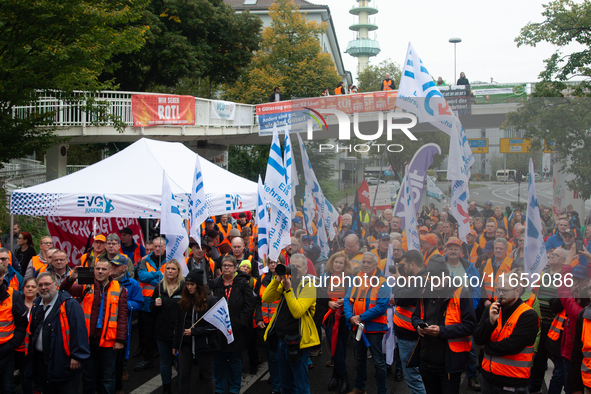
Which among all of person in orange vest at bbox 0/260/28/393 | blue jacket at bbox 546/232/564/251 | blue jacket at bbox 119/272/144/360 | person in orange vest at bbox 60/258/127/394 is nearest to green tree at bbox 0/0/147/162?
blue jacket at bbox 119/272/144/360

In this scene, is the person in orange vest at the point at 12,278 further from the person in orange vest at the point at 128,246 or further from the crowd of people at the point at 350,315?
the person in orange vest at the point at 128,246

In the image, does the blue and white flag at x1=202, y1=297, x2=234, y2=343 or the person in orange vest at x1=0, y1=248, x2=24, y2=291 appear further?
the person in orange vest at x1=0, y1=248, x2=24, y2=291

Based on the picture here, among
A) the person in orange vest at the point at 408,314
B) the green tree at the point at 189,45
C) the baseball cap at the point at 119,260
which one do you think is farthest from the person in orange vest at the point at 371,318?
the green tree at the point at 189,45

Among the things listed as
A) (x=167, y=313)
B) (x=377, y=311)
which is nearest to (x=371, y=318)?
(x=377, y=311)

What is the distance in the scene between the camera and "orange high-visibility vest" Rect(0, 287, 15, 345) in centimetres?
496

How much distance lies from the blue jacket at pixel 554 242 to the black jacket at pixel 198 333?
139 inches

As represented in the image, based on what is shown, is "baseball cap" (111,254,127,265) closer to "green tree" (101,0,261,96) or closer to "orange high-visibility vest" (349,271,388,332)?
"orange high-visibility vest" (349,271,388,332)

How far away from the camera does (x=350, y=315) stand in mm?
5887

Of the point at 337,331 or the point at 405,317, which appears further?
the point at 337,331

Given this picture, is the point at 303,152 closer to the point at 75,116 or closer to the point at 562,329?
the point at 562,329

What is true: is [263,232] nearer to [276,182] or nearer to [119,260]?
[276,182]

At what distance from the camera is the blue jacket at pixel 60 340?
15.8ft

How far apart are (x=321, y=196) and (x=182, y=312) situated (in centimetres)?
205

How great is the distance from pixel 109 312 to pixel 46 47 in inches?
277
